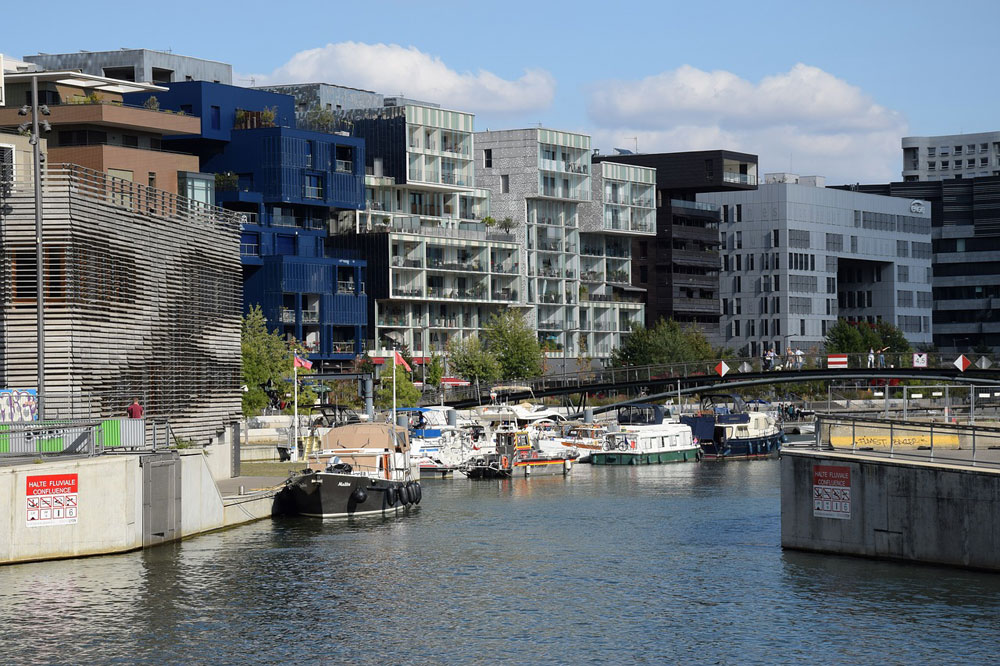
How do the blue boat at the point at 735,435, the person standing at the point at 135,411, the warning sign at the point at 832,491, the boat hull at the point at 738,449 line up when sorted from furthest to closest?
the blue boat at the point at 735,435 < the boat hull at the point at 738,449 < the person standing at the point at 135,411 < the warning sign at the point at 832,491

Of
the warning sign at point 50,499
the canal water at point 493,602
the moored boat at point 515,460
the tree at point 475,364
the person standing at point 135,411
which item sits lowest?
the canal water at point 493,602

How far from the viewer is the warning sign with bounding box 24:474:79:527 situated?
181 ft

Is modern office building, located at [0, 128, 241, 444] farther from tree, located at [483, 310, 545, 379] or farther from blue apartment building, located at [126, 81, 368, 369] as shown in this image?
tree, located at [483, 310, 545, 379]

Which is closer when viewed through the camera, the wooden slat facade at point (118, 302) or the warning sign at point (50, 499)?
the warning sign at point (50, 499)

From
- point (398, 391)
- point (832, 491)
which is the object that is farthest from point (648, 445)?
point (832, 491)

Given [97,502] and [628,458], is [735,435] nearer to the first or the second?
[628,458]

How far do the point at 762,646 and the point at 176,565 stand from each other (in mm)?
21813

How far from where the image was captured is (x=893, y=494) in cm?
5272

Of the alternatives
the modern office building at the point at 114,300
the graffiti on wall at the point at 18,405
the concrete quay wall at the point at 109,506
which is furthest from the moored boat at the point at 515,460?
the graffiti on wall at the point at 18,405

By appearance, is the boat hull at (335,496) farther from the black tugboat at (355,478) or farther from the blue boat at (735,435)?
the blue boat at (735,435)

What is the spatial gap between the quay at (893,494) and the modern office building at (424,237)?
119 metres

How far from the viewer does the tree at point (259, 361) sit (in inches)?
4823

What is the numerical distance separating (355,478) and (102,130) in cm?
5809

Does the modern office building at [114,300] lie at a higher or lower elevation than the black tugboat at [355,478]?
higher
